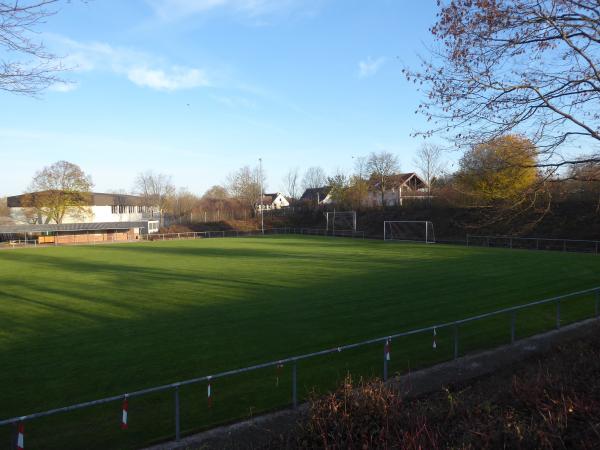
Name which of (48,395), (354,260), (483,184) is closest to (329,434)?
(48,395)

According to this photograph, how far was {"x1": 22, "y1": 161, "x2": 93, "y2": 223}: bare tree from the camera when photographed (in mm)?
69812

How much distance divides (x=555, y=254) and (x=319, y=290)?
22.1m

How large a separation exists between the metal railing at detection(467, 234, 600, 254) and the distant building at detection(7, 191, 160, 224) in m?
61.5

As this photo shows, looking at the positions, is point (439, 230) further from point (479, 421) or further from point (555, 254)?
point (479, 421)

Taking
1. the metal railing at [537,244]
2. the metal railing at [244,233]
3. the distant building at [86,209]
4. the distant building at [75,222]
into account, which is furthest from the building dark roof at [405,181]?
the distant building at [86,209]

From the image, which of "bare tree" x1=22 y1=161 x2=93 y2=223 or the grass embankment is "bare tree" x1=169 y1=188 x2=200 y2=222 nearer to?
"bare tree" x1=22 y1=161 x2=93 y2=223

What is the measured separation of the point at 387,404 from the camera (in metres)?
4.92

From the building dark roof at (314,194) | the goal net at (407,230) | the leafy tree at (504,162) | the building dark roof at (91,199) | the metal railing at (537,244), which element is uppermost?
the building dark roof at (314,194)

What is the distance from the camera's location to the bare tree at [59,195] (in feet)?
229

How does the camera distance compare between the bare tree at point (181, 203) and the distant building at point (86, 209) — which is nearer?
the distant building at point (86, 209)

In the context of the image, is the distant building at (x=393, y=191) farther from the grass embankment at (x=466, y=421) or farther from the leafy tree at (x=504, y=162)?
the grass embankment at (x=466, y=421)

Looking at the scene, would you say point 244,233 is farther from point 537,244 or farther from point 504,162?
point 504,162

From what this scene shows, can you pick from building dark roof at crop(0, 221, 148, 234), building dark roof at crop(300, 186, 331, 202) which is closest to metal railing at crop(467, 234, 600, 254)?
building dark roof at crop(0, 221, 148, 234)

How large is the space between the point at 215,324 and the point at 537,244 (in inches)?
1323
